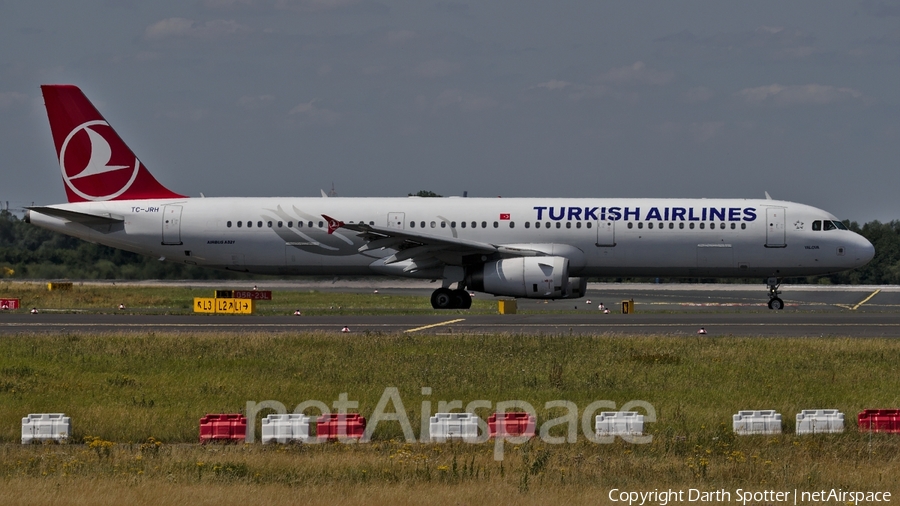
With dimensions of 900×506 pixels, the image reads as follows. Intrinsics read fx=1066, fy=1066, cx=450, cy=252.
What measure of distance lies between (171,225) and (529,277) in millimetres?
13140

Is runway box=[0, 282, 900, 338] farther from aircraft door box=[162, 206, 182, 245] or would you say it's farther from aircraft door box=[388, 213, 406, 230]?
aircraft door box=[388, 213, 406, 230]

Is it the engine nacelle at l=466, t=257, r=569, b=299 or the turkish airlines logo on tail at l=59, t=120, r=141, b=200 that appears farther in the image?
the turkish airlines logo on tail at l=59, t=120, r=141, b=200

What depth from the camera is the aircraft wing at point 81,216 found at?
123 ft

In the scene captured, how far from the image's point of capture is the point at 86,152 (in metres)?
38.8

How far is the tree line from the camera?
58625mm

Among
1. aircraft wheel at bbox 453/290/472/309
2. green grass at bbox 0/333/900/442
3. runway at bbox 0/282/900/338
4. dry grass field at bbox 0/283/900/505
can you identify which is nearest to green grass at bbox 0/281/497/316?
aircraft wheel at bbox 453/290/472/309

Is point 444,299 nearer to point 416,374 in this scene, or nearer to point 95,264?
point 416,374

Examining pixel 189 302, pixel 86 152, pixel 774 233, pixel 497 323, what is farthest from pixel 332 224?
pixel 774 233

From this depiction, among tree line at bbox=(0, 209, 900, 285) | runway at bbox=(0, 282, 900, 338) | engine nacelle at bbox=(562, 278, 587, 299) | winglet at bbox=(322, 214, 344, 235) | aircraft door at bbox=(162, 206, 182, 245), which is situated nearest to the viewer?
runway at bbox=(0, 282, 900, 338)

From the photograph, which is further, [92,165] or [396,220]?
[92,165]

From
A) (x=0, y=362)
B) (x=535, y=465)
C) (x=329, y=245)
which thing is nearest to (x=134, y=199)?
(x=329, y=245)

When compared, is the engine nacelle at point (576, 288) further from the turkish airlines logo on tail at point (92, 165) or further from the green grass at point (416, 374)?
the turkish airlines logo on tail at point (92, 165)

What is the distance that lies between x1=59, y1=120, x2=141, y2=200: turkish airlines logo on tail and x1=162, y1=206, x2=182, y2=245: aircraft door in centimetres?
213

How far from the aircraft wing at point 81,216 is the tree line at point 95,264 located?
26.9 ft
